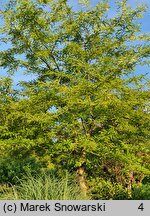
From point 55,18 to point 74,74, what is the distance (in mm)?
2077

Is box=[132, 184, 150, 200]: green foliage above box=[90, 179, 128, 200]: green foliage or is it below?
below

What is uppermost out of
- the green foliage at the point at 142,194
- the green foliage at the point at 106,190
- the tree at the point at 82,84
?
the tree at the point at 82,84

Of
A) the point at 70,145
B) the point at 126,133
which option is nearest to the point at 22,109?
the point at 70,145

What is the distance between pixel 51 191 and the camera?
1074 cm

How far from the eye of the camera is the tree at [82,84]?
13133 millimetres

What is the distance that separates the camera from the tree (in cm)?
1313

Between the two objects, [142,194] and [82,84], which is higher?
[82,84]

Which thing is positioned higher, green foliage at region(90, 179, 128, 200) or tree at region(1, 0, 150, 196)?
tree at region(1, 0, 150, 196)

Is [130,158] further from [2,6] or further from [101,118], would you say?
[2,6]

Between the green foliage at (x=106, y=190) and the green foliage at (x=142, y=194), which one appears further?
the green foliage at (x=106, y=190)

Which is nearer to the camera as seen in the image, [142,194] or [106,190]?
[142,194]

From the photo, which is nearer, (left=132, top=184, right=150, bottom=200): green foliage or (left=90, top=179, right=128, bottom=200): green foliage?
(left=132, top=184, right=150, bottom=200): green foliage

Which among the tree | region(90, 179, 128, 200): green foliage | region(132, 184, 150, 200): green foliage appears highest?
the tree

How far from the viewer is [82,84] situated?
42.8 ft
